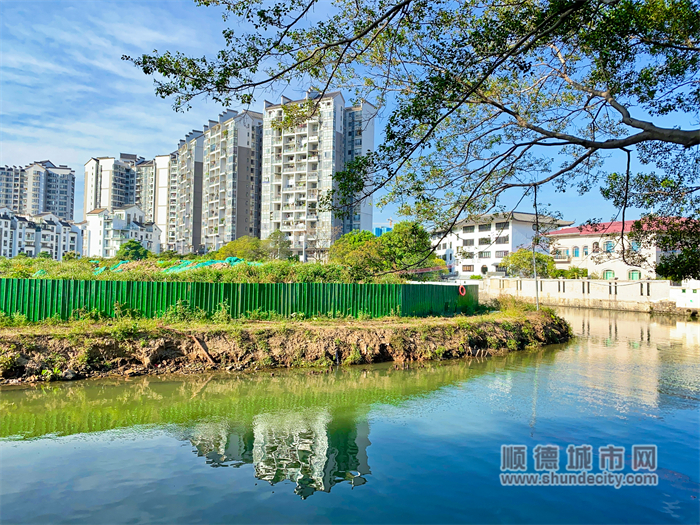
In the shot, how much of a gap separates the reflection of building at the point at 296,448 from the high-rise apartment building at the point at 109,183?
372 feet

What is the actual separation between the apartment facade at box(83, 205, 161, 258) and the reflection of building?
85273 mm

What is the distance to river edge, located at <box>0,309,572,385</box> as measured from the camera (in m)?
11.4

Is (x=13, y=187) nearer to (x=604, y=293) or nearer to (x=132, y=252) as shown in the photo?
(x=132, y=252)

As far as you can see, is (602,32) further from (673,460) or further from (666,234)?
(673,460)

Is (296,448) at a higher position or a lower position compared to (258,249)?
lower

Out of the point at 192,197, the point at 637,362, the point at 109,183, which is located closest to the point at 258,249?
the point at 192,197

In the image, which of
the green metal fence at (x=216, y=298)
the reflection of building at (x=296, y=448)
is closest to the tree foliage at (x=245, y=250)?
the green metal fence at (x=216, y=298)

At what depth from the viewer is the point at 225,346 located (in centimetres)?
1328

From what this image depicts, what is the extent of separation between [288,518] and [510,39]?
7.65 m

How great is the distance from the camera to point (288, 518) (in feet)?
18.9

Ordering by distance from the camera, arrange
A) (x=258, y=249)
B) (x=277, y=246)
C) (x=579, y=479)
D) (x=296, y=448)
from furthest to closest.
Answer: (x=277, y=246)
(x=258, y=249)
(x=296, y=448)
(x=579, y=479)

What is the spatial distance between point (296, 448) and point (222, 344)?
6191 millimetres

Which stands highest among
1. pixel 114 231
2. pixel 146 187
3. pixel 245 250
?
pixel 146 187

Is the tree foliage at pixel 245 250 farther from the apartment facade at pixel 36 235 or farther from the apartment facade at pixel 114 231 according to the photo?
the apartment facade at pixel 36 235
